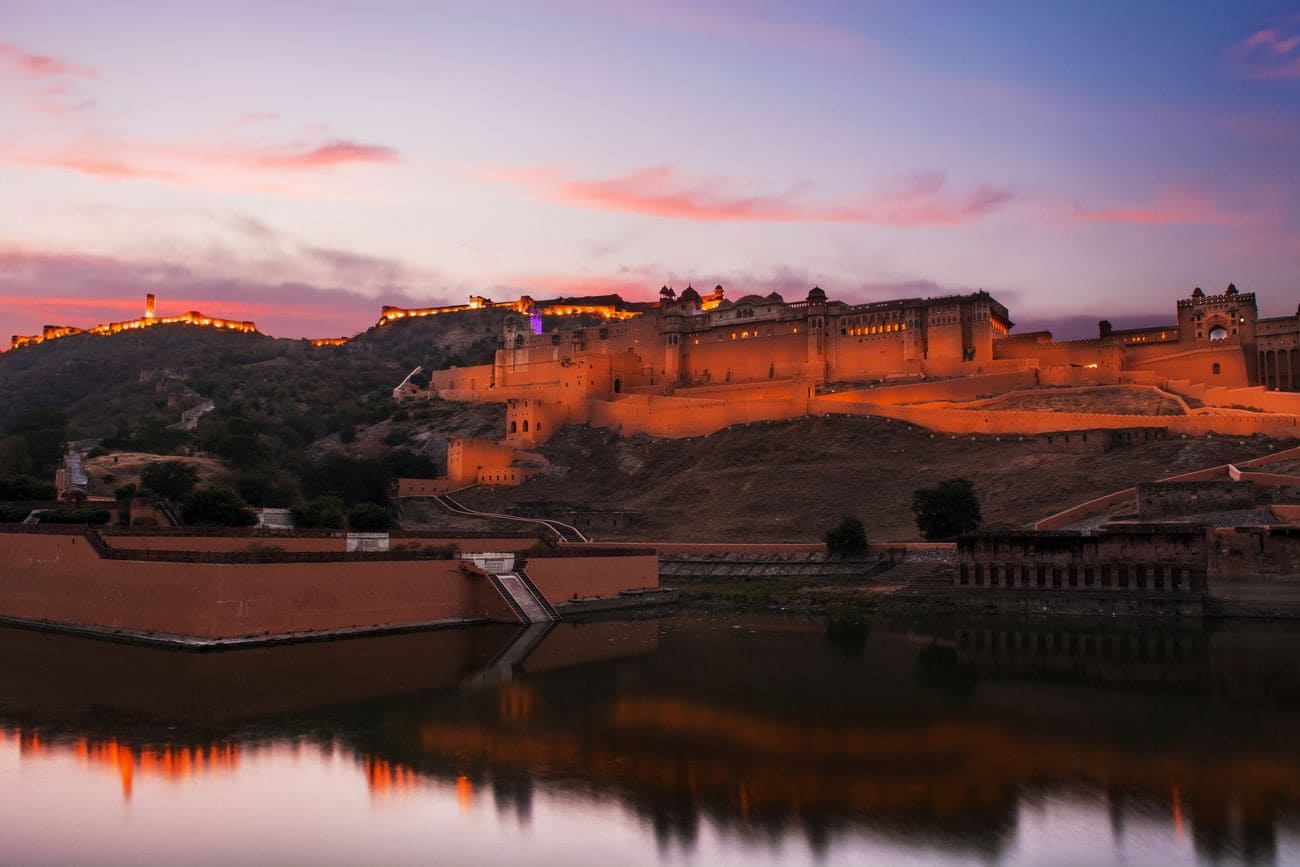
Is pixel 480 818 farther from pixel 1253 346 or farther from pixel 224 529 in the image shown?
pixel 1253 346

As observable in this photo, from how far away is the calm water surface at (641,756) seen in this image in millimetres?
11328

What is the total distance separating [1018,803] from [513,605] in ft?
59.1

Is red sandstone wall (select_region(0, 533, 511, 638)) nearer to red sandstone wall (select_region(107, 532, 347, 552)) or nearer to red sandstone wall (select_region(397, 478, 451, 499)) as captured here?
red sandstone wall (select_region(107, 532, 347, 552))

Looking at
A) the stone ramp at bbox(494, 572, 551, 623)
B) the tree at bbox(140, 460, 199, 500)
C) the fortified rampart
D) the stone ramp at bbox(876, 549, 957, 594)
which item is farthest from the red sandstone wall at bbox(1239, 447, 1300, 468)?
the tree at bbox(140, 460, 199, 500)

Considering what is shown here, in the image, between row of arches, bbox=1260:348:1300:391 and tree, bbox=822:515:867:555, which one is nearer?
tree, bbox=822:515:867:555

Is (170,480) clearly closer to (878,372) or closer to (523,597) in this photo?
(523,597)

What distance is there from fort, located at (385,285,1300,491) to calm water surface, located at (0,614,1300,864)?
25.4m

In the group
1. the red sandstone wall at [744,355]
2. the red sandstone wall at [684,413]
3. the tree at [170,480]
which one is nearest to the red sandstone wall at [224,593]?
the tree at [170,480]

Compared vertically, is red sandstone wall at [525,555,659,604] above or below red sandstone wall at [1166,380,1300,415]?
below

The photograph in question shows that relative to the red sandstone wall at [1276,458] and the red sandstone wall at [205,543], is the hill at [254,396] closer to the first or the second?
the red sandstone wall at [205,543]

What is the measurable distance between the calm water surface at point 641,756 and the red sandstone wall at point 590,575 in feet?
22.0

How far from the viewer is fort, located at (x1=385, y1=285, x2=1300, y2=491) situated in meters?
48.8

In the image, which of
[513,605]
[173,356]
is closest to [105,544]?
[513,605]

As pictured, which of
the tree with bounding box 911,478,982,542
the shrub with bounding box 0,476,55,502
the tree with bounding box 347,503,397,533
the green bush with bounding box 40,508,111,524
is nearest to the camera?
the green bush with bounding box 40,508,111,524
